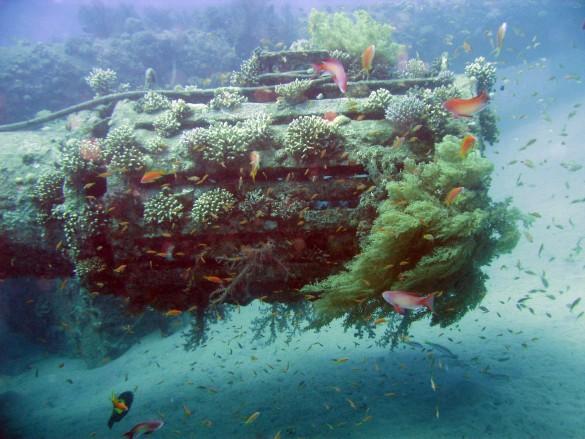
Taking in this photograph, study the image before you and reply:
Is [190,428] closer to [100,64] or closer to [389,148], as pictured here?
[389,148]

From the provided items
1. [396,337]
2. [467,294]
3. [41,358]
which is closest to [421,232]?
[467,294]

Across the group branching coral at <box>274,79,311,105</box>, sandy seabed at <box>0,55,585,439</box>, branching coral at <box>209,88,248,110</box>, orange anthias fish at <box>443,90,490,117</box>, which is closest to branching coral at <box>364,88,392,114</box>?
branching coral at <box>274,79,311,105</box>

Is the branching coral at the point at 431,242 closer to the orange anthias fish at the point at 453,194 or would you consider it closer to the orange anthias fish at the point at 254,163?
the orange anthias fish at the point at 453,194

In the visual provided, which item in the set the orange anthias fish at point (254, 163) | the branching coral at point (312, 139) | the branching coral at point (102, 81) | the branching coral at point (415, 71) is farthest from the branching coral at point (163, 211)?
the branching coral at point (102, 81)

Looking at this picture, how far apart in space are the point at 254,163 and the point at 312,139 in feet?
3.26

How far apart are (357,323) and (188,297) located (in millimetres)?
2972

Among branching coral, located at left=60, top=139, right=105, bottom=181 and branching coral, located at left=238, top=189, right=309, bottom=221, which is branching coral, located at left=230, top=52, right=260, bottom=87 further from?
branching coral, located at left=238, top=189, right=309, bottom=221

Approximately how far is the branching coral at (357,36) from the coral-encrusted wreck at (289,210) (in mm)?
3361

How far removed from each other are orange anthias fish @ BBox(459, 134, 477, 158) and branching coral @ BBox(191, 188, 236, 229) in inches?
133

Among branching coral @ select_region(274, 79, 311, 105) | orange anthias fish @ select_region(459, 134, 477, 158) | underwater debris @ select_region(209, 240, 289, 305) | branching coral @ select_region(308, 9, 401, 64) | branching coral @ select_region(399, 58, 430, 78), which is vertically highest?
branching coral @ select_region(308, 9, 401, 64)

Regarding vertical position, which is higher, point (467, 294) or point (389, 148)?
point (389, 148)

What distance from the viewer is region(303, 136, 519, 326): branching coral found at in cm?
457

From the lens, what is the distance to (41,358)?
13367 mm

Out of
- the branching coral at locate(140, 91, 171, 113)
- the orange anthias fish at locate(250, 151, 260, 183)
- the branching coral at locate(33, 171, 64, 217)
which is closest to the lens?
the orange anthias fish at locate(250, 151, 260, 183)
